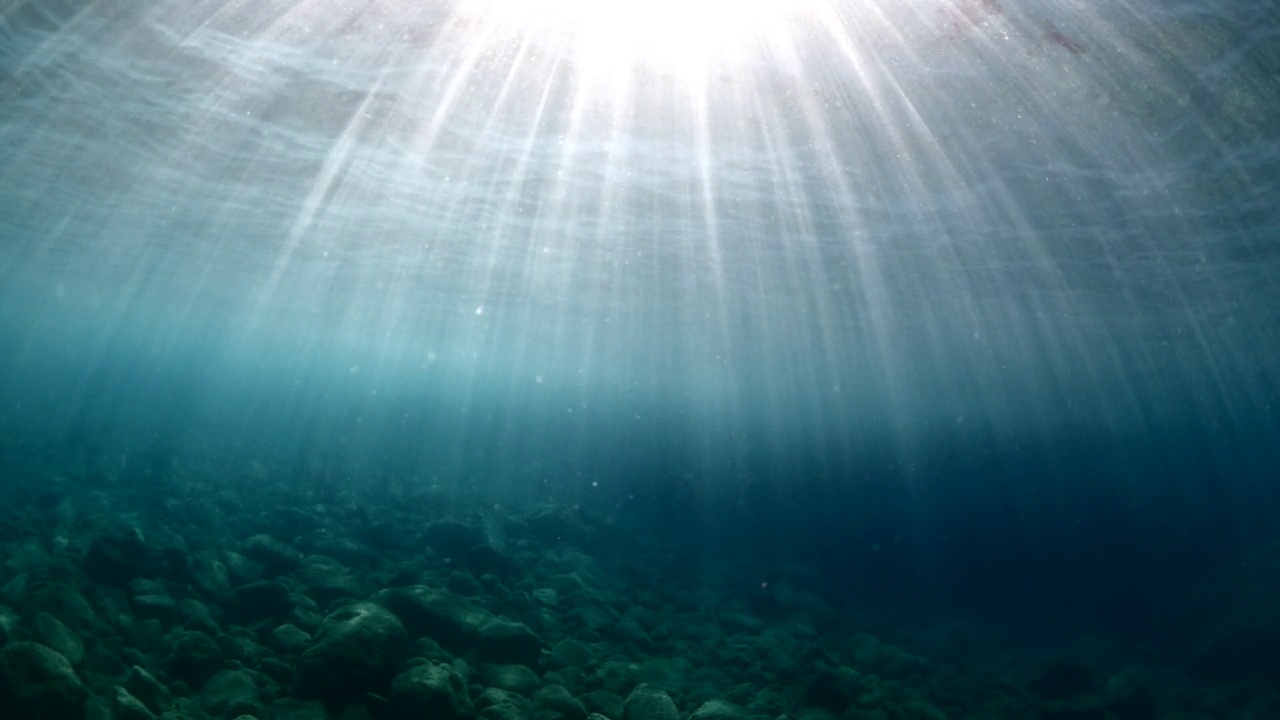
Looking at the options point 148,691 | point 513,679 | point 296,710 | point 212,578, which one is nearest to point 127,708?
point 148,691

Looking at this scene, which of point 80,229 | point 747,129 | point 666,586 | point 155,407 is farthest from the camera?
point 155,407

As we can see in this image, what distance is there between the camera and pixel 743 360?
5641 centimetres

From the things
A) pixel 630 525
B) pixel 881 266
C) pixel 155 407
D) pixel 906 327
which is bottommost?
pixel 155 407

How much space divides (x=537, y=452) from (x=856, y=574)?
2734 cm

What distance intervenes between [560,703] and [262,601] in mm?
5221

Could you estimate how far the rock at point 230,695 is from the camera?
293 inches

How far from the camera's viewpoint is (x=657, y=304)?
114 ft

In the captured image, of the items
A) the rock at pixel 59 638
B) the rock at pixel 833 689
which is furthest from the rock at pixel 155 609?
the rock at pixel 833 689

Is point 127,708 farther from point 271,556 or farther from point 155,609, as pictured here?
point 271,556

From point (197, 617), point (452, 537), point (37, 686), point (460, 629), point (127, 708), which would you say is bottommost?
point (452, 537)

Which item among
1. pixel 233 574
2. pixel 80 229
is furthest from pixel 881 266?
pixel 80 229

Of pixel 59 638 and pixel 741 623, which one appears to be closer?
pixel 59 638

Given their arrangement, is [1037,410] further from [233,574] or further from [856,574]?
[233,574]

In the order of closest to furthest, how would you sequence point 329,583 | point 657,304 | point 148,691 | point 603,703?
→ point 148,691 < point 603,703 < point 329,583 < point 657,304
